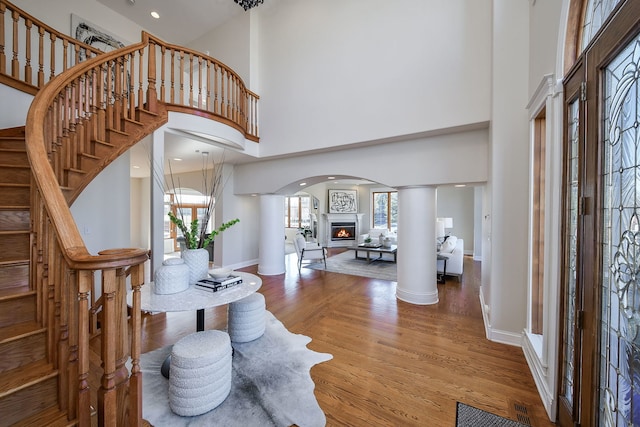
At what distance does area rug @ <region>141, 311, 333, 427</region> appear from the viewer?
161 centimetres

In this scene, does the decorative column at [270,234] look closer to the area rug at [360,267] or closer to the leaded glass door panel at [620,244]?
the area rug at [360,267]

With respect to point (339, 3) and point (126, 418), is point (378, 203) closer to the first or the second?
point (339, 3)

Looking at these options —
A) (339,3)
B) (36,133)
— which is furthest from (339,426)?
(339,3)

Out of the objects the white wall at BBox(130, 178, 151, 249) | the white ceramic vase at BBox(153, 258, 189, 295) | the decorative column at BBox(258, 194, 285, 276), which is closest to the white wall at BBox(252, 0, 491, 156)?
the decorative column at BBox(258, 194, 285, 276)

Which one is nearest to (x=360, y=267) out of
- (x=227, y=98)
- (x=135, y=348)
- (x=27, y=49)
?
(x=227, y=98)

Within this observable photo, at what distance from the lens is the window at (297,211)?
10602 millimetres

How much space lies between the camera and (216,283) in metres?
2.07

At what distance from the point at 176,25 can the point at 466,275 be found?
8389 mm

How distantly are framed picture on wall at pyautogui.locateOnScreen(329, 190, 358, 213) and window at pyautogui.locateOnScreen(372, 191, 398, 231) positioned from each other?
86 centimetres

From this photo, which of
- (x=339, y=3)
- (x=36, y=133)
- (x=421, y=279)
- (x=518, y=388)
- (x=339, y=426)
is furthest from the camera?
(x=339, y=3)

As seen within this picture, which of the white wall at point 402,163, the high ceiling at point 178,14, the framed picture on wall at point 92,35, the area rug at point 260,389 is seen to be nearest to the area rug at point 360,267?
the white wall at point 402,163

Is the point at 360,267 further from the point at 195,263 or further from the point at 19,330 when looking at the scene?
the point at 19,330

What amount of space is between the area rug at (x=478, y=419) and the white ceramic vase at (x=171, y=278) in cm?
222

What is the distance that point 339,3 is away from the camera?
4.11m
